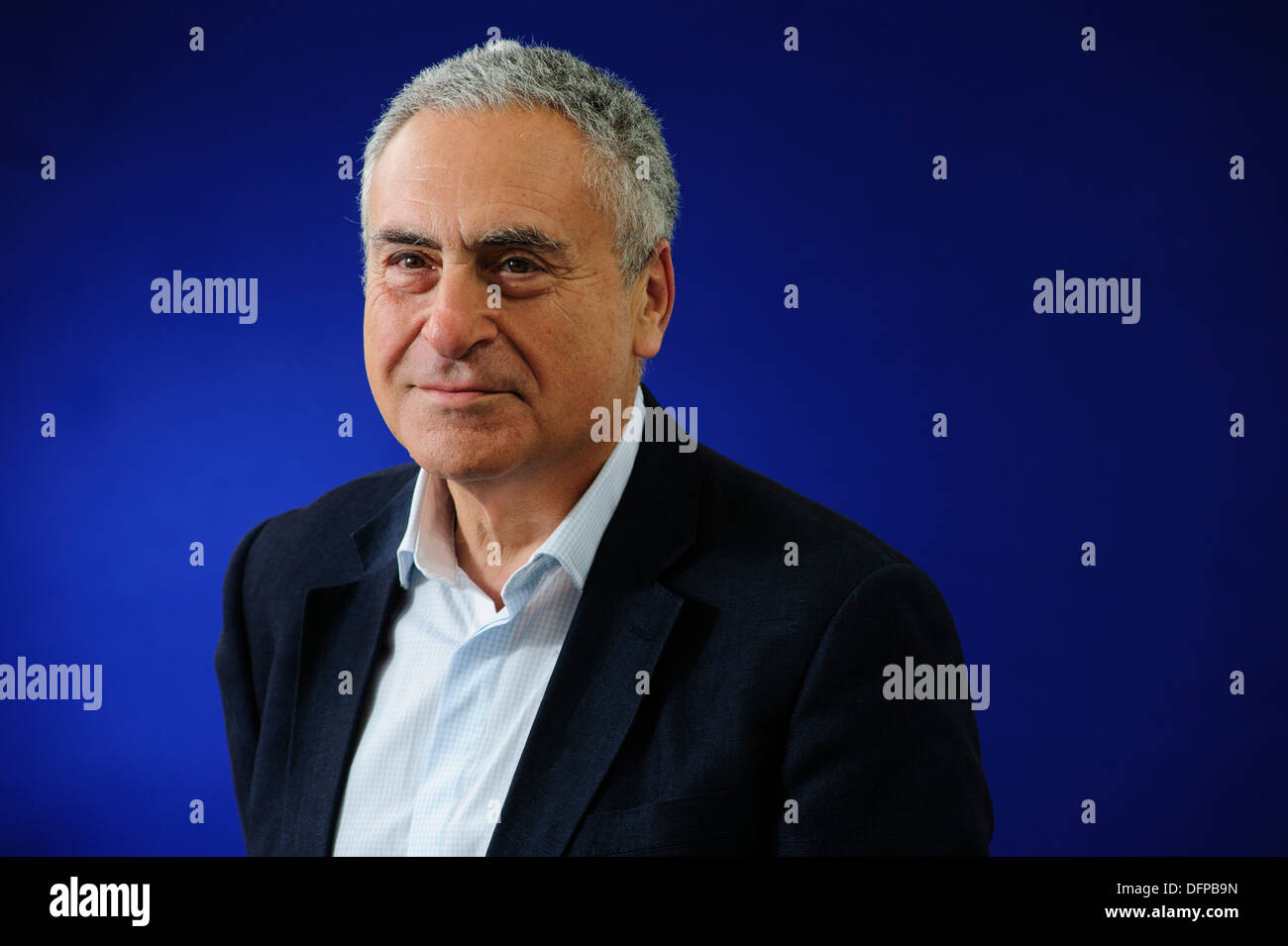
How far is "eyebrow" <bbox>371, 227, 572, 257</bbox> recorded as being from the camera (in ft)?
5.56

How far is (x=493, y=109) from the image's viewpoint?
171 cm

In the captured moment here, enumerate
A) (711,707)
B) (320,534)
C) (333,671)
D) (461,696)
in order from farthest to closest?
1. (320,534)
2. (333,671)
3. (461,696)
4. (711,707)

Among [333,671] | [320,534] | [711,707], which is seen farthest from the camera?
[320,534]

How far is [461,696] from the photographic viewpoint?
5.88 feet

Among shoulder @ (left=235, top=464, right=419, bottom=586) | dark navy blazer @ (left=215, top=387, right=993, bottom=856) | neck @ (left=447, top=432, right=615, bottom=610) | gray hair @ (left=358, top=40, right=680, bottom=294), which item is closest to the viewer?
dark navy blazer @ (left=215, top=387, right=993, bottom=856)

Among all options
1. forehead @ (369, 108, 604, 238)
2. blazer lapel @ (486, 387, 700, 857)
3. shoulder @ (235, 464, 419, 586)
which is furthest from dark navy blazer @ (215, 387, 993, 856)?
forehead @ (369, 108, 604, 238)

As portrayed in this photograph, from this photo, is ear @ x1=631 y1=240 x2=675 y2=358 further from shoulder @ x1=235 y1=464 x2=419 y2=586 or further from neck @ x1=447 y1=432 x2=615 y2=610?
shoulder @ x1=235 y1=464 x2=419 y2=586

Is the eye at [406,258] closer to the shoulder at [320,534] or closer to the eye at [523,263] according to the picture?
the eye at [523,263]

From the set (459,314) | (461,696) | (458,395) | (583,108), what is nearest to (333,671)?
(461,696)

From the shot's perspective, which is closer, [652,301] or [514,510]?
[514,510]

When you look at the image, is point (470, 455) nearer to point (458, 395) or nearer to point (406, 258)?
point (458, 395)

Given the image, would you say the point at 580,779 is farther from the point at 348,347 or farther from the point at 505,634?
the point at 348,347

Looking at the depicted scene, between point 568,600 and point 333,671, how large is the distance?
0.44m

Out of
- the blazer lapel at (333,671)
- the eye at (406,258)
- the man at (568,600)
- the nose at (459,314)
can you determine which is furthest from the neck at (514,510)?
the eye at (406,258)
